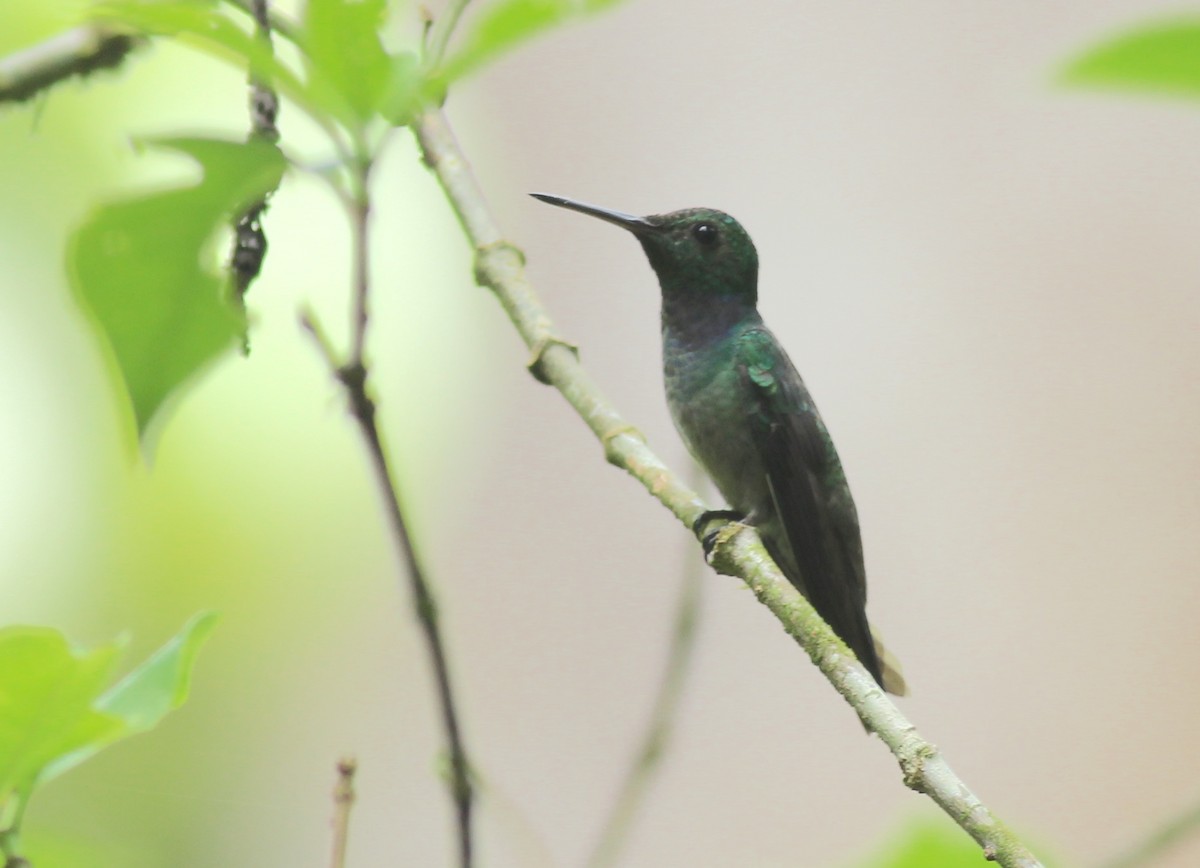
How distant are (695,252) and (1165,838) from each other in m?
1.88

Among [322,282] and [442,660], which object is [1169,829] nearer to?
[442,660]

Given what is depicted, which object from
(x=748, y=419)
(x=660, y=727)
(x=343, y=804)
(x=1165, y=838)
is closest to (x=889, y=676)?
(x=748, y=419)

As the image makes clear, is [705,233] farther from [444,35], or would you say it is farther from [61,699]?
[61,699]

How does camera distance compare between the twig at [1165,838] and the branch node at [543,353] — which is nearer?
the twig at [1165,838]

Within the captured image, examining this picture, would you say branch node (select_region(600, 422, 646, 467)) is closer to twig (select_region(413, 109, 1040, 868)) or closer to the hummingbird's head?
twig (select_region(413, 109, 1040, 868))

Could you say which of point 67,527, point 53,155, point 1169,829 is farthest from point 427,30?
point 67,527

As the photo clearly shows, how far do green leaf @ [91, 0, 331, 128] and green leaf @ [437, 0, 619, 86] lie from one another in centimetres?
12

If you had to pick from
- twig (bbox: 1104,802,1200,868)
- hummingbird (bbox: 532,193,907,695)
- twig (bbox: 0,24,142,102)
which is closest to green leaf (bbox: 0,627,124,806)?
twig (bbox: 1104,802,1200,868)

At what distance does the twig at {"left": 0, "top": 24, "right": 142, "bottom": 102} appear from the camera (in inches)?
72.6

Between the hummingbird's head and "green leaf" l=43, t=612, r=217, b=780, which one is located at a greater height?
the hummingbird's head

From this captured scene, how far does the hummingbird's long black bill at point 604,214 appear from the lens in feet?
7.39

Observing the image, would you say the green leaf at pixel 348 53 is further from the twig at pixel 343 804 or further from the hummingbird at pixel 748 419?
the hummingbird at pixel 748 419

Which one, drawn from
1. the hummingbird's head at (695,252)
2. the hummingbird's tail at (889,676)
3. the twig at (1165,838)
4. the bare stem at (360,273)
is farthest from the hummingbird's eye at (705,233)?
the twig at (1165,838)

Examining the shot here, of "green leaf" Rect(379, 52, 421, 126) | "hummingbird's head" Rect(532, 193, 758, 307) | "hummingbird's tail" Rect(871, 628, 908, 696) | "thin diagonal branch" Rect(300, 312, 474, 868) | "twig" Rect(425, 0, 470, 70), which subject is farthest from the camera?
"hummingbird's head" Rect(532, 193, 758, 307)
